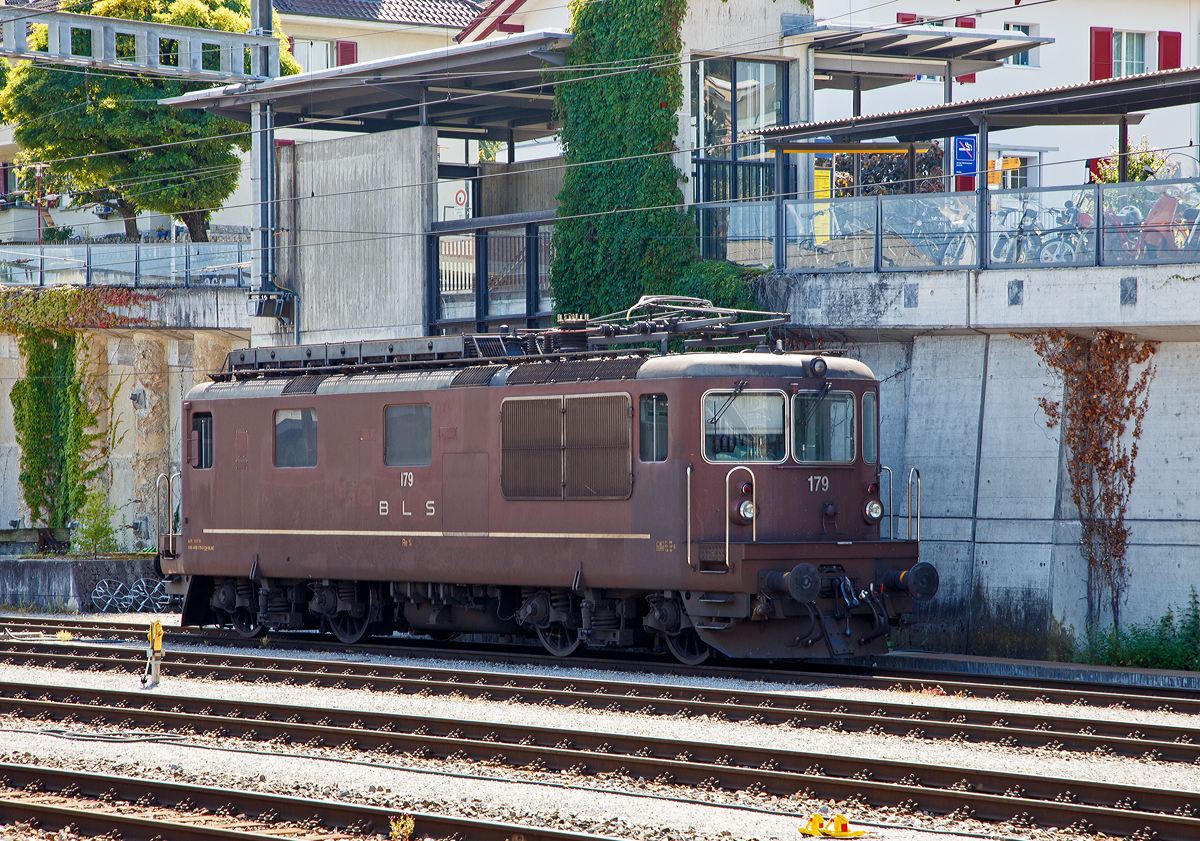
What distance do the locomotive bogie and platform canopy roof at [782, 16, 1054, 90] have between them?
361 inches

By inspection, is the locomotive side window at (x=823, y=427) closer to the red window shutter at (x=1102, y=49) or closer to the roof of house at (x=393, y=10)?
the red window shutter at (x=1102, y=49)

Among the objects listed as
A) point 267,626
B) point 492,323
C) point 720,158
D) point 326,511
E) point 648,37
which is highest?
point 648,37

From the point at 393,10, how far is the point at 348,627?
41126mm

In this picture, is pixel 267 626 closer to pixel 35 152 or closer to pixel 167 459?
pixel 167 459

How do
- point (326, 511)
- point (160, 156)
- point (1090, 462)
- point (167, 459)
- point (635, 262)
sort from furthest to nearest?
point (160, 156)
point (167, 459)
point (635, 262)
point (326, 511)
point (1090, 462)

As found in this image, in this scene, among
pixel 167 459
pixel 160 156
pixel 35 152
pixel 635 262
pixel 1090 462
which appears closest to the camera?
pixel 1090 462

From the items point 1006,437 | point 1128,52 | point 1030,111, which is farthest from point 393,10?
point 1006,437

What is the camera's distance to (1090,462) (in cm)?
1684

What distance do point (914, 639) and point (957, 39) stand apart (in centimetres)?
1130

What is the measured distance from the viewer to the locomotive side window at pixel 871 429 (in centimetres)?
1560

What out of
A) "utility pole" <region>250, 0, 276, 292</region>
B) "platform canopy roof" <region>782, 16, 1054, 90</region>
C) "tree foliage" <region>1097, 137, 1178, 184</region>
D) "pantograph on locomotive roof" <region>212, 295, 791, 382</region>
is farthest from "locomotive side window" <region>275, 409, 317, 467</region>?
"tree foliage" <region>1097, 137, 1178, 184</region>

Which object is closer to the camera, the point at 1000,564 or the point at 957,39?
the point at 1000,564

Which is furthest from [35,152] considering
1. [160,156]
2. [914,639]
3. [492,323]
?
[914,639]

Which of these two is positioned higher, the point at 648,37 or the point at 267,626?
the point at 648,37
